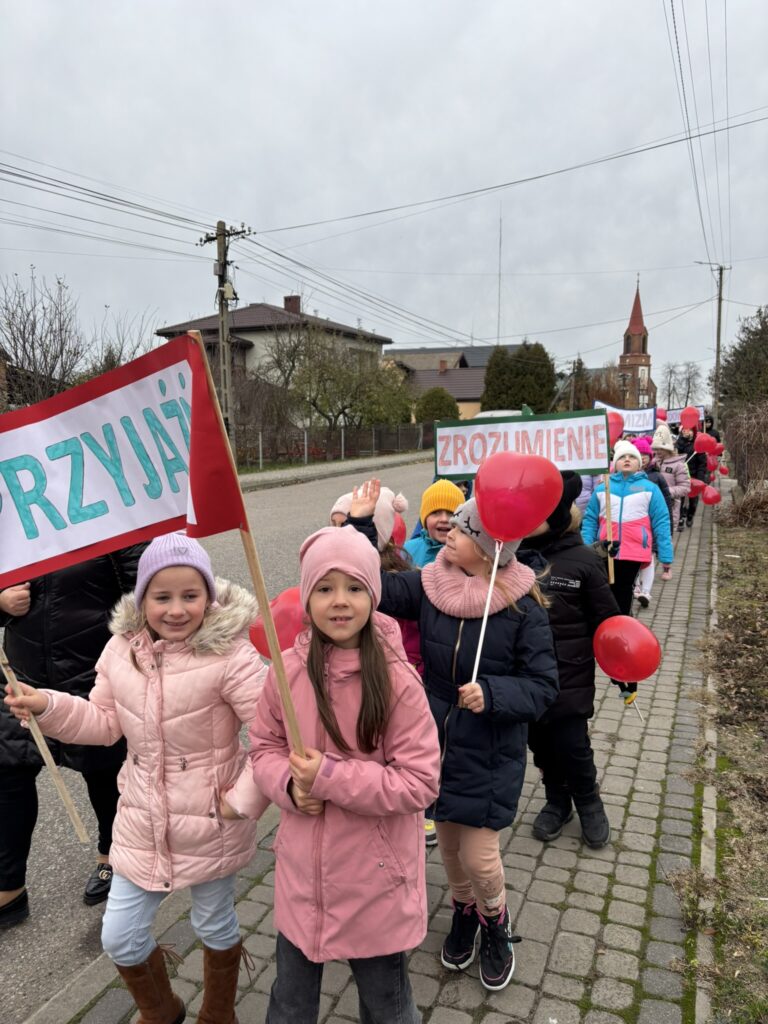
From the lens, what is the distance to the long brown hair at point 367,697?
1.95 meters

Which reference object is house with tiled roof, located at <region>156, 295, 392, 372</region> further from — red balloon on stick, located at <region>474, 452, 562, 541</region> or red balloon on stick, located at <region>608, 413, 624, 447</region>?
red balloon on stick, located at <region>474, 452, 562, 541</region>

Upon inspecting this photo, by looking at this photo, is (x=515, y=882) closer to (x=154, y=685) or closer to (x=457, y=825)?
(x=457, y=825)

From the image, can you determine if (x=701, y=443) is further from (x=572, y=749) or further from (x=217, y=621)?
(x=217, y=621)

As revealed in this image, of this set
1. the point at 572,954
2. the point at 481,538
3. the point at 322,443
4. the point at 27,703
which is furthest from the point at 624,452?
the point at 322,443

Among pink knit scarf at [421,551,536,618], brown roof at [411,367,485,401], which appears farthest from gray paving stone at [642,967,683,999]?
brown roof at [411,367,485,401]

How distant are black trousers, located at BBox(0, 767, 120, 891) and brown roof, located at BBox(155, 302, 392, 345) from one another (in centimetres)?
3628

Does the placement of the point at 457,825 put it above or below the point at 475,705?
below

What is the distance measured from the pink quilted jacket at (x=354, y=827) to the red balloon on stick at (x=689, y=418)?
12.9 meters

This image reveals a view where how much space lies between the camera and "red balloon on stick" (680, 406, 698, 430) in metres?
13.5

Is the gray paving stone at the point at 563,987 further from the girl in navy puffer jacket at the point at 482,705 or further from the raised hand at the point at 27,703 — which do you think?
the raised hand at the point at 27,703

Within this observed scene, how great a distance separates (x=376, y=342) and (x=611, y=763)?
54.5 meters

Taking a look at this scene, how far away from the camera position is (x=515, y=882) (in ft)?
10.4

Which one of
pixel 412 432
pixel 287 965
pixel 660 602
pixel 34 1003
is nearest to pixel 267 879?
pixel 34 1003

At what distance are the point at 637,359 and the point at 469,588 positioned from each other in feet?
318
